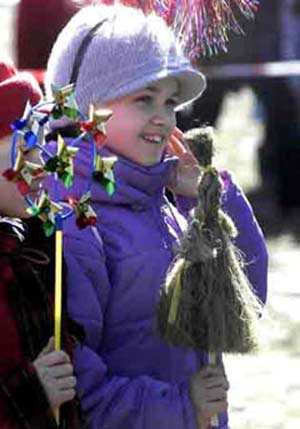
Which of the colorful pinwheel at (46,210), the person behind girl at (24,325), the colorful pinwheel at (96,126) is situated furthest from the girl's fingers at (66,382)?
the colorful pinwheel at (96,126)

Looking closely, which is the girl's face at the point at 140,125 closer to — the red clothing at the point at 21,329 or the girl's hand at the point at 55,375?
the red clothing at the point at 21,329

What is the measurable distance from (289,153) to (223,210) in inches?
253

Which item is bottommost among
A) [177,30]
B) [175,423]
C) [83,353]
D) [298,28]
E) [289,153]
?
[289,153]

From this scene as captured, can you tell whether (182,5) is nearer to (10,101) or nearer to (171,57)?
(171,57)

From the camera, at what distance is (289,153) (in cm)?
980

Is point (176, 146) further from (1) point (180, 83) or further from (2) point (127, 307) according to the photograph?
(2) point (127, 307)

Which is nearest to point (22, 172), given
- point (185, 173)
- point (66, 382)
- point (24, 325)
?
point (24, 325)

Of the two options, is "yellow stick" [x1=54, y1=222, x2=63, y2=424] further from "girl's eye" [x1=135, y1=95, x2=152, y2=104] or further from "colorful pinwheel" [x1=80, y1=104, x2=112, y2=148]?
"girl's eye" [x1=135, y1=95, x2=152, y2=104]

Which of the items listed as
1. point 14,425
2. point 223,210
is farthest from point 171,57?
point 14,425

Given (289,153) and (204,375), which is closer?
(204,375)

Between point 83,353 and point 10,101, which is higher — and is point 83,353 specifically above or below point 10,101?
below

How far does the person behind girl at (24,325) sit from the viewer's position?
2.80 meters

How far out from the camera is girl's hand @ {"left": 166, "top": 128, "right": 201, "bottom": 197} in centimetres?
336

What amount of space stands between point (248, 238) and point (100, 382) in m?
0.62
